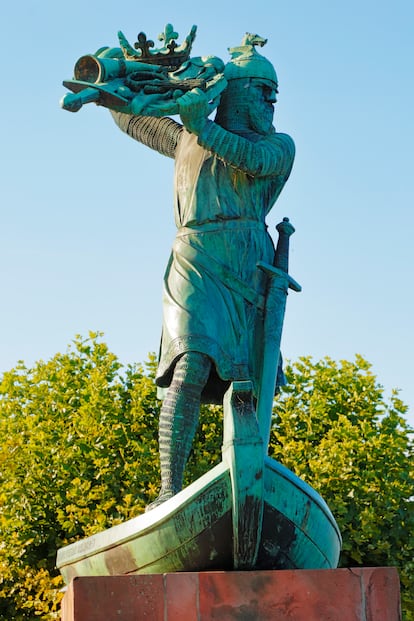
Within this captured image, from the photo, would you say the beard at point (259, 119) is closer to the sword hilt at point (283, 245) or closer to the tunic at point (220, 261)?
the tunic at point (220, 261)

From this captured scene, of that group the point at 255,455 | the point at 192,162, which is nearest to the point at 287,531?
the point at 255,455

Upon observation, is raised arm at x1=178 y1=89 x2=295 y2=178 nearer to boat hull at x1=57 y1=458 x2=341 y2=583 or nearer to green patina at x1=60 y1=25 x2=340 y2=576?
green patina at x1=60 y1=25 x2=340 y2=576

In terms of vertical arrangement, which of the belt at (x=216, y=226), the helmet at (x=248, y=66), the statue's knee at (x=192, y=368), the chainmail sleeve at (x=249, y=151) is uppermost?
the helmet at (x=248, y=66)

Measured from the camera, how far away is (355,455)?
2022cm

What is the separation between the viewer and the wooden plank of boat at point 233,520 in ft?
24.6

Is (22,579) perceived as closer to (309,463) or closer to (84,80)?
(309,463)

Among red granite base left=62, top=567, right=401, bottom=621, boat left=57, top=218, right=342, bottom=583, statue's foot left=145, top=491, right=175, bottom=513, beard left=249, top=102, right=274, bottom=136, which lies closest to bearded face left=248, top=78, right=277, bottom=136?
beard left=249, top=102, right=274, bottom=136

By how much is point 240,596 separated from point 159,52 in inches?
148

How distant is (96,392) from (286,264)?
1174 centimetres

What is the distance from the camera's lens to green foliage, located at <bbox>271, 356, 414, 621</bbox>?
64.4 ft

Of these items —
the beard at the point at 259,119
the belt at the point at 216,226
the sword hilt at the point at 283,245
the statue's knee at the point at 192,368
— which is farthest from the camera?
the beard at the point at 259,119

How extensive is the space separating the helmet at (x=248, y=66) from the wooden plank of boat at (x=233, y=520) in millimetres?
2591

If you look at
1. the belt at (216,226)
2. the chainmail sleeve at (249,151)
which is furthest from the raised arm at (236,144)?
the belt at (216,226)

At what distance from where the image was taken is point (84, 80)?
8.79m
